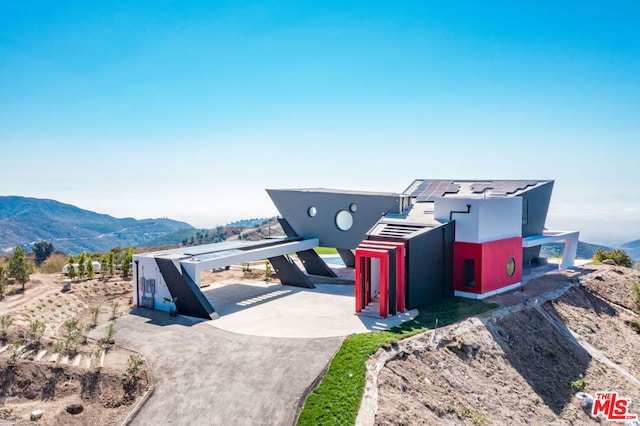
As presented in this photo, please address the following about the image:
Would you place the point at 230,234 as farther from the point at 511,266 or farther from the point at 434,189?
the point at 511,266

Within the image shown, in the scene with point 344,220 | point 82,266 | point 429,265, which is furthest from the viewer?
point 344,220

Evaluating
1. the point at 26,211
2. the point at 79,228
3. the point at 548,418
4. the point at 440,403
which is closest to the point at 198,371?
the point at 440,403

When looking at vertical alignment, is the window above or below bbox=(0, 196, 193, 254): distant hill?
above

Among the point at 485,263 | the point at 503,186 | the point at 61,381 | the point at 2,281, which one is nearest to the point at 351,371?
the point at 61,381

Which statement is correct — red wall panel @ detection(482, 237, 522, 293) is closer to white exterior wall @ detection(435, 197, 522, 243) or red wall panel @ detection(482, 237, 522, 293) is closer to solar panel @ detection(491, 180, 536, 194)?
white exterior wall @ detection(435, 197, 522, 243)

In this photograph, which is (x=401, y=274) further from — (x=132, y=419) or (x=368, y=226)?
(x=132, y=419)

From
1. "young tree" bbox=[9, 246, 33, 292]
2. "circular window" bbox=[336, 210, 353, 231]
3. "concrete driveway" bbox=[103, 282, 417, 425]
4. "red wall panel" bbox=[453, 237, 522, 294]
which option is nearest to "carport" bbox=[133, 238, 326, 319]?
"concrete driveway" bbox=[103, 282, 417, 425]

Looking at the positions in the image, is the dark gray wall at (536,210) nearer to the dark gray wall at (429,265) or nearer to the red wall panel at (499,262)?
the red wall panel at (499,262)
